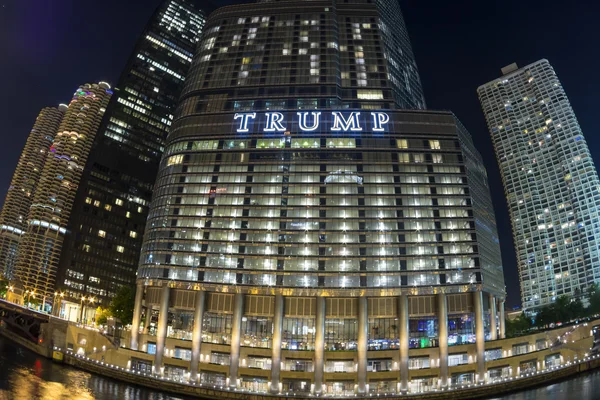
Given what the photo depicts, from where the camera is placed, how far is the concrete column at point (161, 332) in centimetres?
10000

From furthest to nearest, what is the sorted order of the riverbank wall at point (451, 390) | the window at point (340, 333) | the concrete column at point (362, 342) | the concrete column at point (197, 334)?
the window at point (340, 333), the concrete column at point (197, 334), the concrete column at point (362, 342), the riverbank wall at point (451, 390)

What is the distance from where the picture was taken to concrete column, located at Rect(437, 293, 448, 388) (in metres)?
95.8

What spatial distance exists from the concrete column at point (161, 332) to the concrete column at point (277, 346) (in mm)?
25653

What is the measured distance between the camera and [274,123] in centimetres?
11806

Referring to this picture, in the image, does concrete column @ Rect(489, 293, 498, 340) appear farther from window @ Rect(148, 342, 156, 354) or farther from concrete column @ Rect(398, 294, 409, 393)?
window @ Rect(148, 342, 156, 354)

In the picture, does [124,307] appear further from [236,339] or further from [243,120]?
[243,120]

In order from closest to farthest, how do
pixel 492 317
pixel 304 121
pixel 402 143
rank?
pixel 492 317
pixel 402 143
pixel 304 121

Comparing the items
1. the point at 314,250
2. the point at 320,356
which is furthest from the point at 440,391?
the point at 314,250

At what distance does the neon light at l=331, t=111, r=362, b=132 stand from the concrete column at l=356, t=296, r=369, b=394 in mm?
43918

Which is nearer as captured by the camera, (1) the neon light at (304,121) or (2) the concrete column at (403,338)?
(2) the concrete column at (403,338)

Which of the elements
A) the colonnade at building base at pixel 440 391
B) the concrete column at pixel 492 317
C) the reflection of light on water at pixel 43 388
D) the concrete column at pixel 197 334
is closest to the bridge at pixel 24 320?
the reflection of light on water at pixel 43 388

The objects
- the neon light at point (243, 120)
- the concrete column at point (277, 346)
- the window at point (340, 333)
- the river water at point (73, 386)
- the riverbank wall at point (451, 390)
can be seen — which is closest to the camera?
the river water at point (73, 386)

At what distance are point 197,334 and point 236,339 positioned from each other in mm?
9313

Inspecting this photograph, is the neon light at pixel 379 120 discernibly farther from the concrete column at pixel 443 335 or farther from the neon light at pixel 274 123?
the concrete column at pixel 443 335
